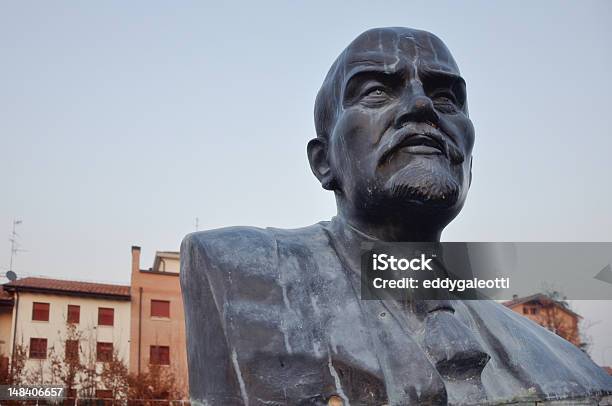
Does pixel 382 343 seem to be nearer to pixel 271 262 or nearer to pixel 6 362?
pixel 271 262

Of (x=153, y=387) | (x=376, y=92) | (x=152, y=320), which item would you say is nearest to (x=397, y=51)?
(x=376, y=92)

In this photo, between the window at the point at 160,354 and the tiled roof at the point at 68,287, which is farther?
the window at the point at 160,354

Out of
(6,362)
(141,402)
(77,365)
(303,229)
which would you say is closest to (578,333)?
(141,402)

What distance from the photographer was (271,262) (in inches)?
132

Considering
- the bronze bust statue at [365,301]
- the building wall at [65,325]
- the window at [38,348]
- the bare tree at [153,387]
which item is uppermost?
the building wall at [65,325]

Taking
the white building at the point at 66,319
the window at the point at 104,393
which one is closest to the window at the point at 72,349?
the white building at the point at 66,319

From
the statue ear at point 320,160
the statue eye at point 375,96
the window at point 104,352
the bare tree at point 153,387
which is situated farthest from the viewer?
the window at point 104,352

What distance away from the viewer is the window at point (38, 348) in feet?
116

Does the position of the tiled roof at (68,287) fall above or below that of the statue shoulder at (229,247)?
above

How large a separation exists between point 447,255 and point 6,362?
110 ft

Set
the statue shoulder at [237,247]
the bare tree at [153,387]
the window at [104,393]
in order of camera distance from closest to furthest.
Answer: the statue shoulder at [237,247] → the bare tree at [153,387] → the window at [104,393]

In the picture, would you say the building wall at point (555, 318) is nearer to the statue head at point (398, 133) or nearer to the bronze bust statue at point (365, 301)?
the bronze bust statue at point (365, 301)

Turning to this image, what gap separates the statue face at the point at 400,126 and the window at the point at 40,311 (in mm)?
36157

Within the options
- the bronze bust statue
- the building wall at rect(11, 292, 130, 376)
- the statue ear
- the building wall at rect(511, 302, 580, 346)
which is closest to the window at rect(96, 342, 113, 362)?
the building wall at rect(11, 292, 130, 376)
